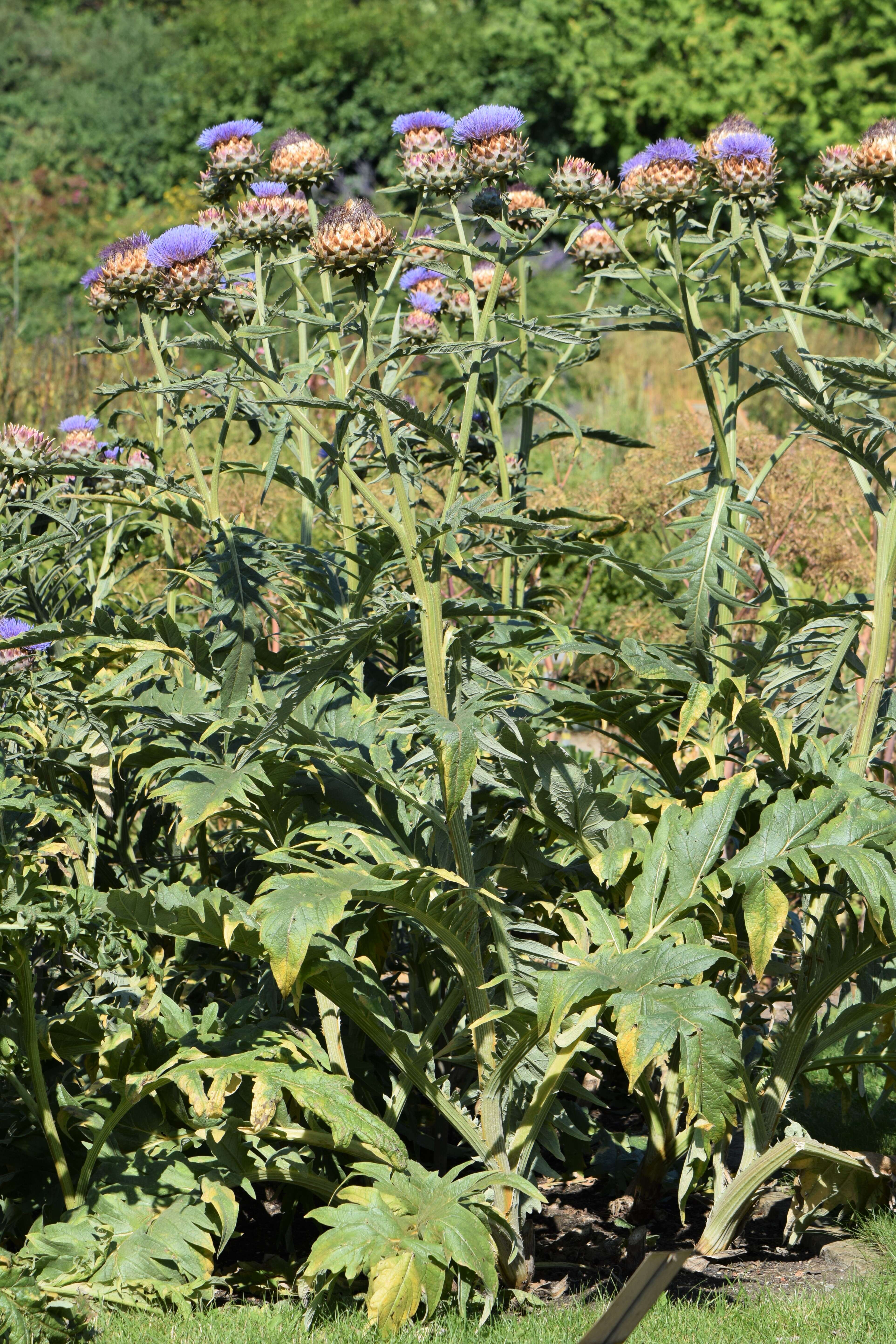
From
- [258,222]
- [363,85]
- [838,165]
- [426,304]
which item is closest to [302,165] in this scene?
[258,222]

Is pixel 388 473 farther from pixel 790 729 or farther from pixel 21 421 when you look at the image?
pixel 21 421

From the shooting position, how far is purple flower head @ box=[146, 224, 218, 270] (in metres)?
2.77

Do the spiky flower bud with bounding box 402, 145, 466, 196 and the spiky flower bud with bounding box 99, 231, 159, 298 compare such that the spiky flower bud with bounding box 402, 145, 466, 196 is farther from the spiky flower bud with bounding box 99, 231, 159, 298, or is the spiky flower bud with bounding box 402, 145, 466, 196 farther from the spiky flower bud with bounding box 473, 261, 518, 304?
the spiky flower bud with bounding box 99, 231, 159, 298

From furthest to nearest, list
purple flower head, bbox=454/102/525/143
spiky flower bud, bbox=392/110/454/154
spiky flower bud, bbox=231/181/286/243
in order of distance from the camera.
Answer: spiky flower bud, bbox=392/110/454/154
spiky flower bud, bbox=231/181/286/243
purple flower head, bbox=454/102/525/143

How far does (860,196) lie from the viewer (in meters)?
3.18

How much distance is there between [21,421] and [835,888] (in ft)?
19.5

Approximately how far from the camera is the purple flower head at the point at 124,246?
3143 mm

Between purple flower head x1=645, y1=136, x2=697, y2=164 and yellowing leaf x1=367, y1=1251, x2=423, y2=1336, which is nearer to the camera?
yellowing leaf x1=367, y1=1251, x2=423, y2=1336

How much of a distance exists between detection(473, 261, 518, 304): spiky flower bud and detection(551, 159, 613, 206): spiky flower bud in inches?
16.6

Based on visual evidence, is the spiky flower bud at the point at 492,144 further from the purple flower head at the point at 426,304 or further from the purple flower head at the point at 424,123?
the purple flower head at the point at 426,304

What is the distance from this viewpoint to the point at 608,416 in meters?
9.76

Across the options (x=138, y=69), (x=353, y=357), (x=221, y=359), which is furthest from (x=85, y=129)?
(x=353, y=357)

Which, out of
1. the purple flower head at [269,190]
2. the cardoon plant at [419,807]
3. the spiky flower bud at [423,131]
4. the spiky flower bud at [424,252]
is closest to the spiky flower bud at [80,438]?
the cardoon plant at [419,807]

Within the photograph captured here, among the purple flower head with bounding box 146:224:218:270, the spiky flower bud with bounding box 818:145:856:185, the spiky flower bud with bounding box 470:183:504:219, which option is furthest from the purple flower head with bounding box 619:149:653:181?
the purple flower head with bounding box 146:224:218:270
